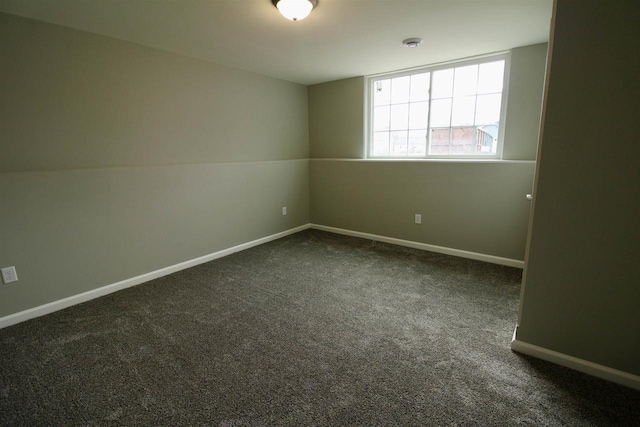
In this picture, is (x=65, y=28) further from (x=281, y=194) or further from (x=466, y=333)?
(x=466, y=333)

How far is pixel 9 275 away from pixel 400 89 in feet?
14.4

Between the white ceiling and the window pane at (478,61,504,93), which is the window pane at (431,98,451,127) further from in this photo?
the white ceiling

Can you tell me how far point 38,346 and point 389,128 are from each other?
415 centimetres

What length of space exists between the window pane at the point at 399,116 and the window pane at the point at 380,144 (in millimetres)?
175

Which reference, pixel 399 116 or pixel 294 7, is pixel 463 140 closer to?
pixel 399 116

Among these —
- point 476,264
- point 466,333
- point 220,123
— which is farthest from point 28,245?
point 476,264

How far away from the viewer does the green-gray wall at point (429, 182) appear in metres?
3.02

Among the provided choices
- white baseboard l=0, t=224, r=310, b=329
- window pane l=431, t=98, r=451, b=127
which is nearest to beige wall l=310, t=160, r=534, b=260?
window pane l=431, t=98, r=451, b=127

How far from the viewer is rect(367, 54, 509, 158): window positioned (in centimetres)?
329

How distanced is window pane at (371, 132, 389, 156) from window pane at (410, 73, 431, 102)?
1.97 feet

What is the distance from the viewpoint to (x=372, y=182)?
13.4ft

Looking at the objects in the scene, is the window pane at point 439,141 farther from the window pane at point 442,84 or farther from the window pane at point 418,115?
the window pane at point 442,84

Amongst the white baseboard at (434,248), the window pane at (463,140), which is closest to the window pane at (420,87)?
the window pane at (463,140)

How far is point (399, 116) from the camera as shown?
399 centimetres
